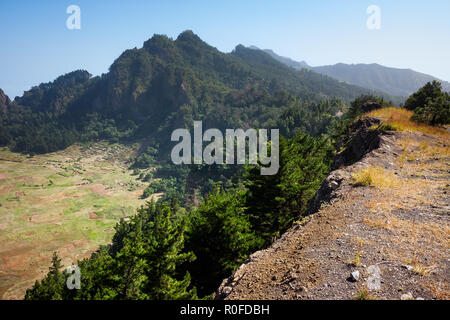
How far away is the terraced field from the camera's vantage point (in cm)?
6044

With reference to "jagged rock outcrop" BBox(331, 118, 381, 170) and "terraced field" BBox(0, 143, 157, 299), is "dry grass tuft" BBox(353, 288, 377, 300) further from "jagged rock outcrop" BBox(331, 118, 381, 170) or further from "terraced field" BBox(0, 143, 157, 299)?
"terraced field" BBox(0, 143, 157, 299)

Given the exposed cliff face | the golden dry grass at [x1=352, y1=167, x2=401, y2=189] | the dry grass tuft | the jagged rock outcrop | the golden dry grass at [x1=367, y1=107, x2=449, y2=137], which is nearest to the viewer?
the dry grass tuft

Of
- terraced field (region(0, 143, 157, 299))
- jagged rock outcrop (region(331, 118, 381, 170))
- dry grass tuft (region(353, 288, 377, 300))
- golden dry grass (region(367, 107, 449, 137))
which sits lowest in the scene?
terraced field (region(0, 143, 157, 299))

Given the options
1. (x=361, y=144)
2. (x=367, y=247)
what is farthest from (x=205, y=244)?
(x=361, y=144)

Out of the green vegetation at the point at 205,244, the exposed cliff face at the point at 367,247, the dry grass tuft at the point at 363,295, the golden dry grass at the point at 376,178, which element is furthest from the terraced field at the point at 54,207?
the golden dry grass at the point at 376,178

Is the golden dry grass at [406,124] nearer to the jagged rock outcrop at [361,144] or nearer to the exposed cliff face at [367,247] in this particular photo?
the jagged rock outcrop at [361,144]

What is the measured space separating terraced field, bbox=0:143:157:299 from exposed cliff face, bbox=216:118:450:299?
63292 mm

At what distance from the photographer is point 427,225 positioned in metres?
8.73

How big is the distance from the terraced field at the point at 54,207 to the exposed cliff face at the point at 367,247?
63292 millimetres

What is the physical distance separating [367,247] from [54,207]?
119m

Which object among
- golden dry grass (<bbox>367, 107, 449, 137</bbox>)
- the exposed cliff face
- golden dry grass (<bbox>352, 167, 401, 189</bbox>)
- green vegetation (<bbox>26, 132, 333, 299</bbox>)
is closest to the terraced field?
green vegetation (<bbox>26, 132, 333, 299</bbox>)

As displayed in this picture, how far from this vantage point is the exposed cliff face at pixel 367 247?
6484 millimetres
